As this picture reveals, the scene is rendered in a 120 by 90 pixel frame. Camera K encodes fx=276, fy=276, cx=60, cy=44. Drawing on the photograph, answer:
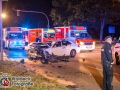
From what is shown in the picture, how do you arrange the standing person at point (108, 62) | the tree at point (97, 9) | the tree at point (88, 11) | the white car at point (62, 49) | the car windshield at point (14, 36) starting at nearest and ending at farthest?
the standing person at point (108, 62)
the white car at point (62, 49)
the car windshield at point (14, 36)
the tree at point (97, 9)
the tree at point (88, 11)

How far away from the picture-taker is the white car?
791 inches

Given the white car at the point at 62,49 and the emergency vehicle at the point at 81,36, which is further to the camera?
the emergency vehicle at the point at 81,36

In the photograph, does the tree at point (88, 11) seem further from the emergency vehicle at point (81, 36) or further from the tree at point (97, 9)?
the emergency vehicle at point (81, 36)

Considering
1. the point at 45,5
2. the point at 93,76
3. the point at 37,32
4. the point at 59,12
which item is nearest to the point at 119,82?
the point at 93,76

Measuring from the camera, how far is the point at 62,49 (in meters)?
20.9

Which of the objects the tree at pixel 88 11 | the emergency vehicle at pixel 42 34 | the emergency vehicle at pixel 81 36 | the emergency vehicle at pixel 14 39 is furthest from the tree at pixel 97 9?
the emergency vehicle at pixel 14 39

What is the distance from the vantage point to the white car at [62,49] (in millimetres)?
20094

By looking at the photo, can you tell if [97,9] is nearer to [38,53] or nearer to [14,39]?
[14,39]

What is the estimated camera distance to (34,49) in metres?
19.6

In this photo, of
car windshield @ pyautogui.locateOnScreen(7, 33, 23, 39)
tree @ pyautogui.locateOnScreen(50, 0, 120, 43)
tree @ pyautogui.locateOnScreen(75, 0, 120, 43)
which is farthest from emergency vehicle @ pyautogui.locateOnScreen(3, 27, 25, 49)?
tree @ pyautogui.locateOnScreen(50, 0, 120, 43)

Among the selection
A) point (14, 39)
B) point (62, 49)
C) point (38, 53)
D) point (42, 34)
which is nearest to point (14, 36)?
point (14, 39)

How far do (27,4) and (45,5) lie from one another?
159 inches

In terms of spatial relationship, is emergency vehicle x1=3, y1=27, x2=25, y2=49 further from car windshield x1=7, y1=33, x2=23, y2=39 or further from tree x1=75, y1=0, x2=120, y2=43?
tree x1=75, y1=0, x2=120, y2=43

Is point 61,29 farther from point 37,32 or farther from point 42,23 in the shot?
point 42,23
